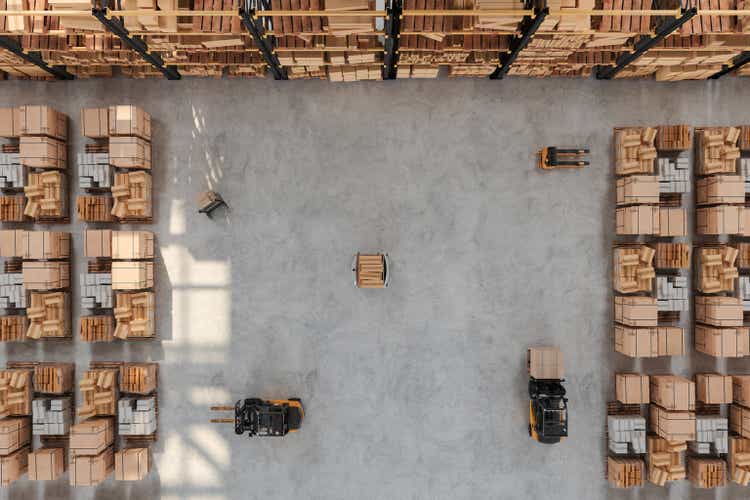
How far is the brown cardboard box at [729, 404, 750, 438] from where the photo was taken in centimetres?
870

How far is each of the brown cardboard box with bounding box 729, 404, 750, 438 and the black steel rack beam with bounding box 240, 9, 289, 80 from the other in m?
11.6

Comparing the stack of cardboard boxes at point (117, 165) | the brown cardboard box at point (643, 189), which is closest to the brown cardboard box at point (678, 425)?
the brown cardboard box at point (643, 189)

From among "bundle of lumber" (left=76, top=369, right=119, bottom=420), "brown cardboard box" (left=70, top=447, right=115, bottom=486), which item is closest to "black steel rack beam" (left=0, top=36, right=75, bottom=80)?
"bundle of lumber" (left=76, top=369, right=119, bottom=420)

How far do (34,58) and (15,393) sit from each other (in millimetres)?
6609

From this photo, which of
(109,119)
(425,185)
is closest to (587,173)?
(425,185)

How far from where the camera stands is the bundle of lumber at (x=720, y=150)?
8711 mm

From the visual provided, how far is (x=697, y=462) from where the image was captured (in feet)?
28.9

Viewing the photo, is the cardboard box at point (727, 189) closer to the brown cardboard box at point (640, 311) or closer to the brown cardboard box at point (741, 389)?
the brown cardboard box at point (640, 311)

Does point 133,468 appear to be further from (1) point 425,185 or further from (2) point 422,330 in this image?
(1) point 425,185

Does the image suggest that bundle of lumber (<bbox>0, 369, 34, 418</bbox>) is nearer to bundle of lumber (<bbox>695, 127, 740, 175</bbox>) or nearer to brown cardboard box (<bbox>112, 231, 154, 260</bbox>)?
brown cardboard box (<bbox>112, 231, 154, 260</bbox>)

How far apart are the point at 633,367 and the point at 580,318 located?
1526 mm

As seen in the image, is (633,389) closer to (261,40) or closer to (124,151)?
(261,40)

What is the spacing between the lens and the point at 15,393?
8789 millimetres

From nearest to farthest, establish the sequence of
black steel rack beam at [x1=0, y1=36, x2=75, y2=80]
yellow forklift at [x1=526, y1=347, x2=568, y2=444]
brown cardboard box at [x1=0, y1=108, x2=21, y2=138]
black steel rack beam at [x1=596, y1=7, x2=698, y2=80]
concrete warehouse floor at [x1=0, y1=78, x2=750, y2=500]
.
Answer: black steel rack beam at [x1=596, y1=7, x2=698, y2=80] → black steel rack beam at [x1=0, y1=36, x2=75, y2=80] → yellow forklift at [x1=526, y1=347, x2=568, y2=444] → brown cardboard box at [x1=0, y1=108, x2=21, y2=138] → concrete warehouse floor at [x1=0, y1=78, x2=750, y2=500]
